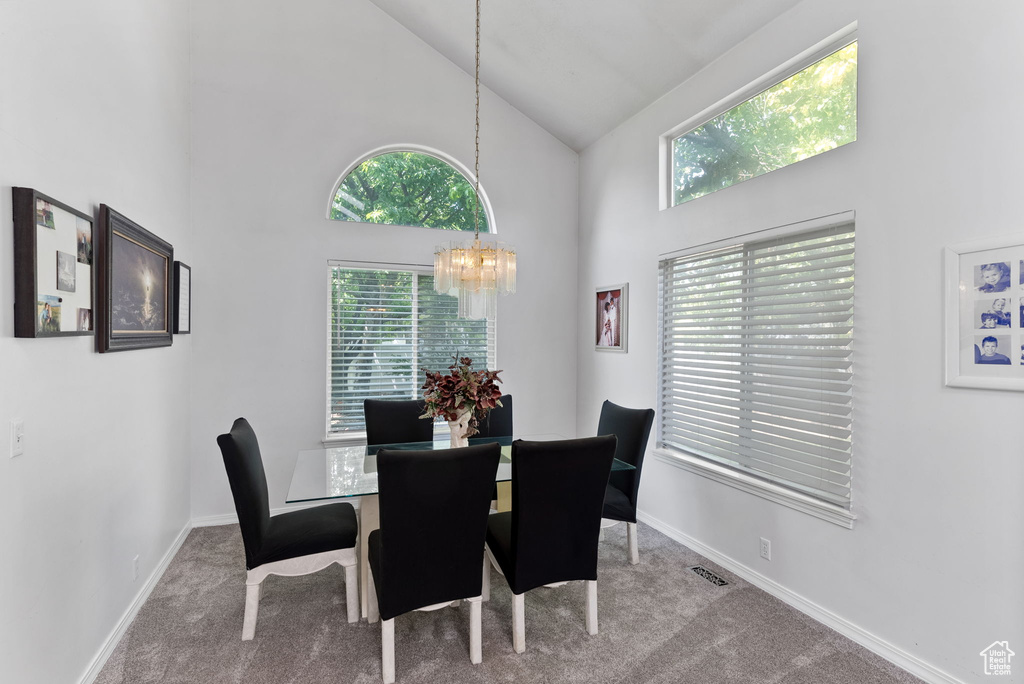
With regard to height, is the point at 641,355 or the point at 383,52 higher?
the point at 383,52

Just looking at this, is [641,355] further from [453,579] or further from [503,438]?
[453,579]

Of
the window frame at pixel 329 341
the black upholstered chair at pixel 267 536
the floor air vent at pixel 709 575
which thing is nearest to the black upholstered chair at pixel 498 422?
the window frame at pixel 329 341

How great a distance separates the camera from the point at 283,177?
12.3 ft

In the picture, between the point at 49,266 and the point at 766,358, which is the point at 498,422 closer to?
the point at 766,358

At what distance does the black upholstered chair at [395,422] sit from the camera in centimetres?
326

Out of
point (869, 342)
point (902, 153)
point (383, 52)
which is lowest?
point (869, 342)

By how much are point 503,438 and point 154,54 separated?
122 inches

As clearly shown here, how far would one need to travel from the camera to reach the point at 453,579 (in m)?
2.03

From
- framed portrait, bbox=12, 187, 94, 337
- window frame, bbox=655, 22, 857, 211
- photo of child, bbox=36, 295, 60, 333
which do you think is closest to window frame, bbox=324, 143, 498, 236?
window frame, bbox=655, 22, 857, 211

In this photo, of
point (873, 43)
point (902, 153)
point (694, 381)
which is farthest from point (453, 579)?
point (873, 43)

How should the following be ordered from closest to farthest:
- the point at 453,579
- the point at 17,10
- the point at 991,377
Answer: the point at 17,10 → the point at 991,377 → the point at 453,579

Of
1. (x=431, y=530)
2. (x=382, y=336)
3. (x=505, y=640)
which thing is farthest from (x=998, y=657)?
(x=382, y=336)

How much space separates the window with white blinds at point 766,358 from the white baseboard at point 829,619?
56cm

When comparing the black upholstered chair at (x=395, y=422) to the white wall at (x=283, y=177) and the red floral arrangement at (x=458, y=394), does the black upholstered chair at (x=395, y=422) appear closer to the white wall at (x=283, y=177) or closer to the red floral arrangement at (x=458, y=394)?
the red floral arrangement at (x=458, y=394)
